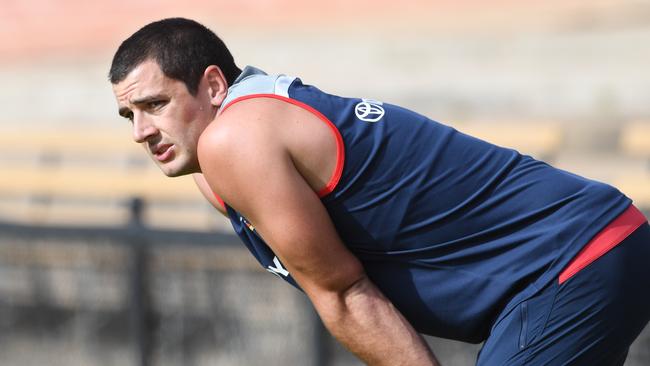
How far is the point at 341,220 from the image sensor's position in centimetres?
270

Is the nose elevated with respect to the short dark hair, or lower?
lower

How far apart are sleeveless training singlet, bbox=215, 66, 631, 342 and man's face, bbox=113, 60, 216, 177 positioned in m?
0.14

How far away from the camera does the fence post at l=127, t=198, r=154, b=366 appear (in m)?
5.34

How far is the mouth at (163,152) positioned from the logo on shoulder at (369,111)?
1.64 feet

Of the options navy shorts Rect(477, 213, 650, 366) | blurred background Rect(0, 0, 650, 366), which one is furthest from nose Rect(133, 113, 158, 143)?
blurred background Rect(0, 0, 650, 366)

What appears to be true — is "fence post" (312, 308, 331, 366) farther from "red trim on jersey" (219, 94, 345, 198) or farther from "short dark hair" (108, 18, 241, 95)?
"red trim on jersey" (219, 94, 345, 198)

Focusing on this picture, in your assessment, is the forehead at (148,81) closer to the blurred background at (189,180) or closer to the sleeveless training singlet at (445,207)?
the sleeveless training singlet at (445,207)

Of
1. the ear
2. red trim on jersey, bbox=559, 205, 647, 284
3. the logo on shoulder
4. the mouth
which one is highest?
the logo on shoulder

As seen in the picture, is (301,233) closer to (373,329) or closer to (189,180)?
(373,329)

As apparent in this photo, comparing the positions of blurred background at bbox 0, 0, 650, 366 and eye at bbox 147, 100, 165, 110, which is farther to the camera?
blurred background at bbox 0, 0, 650, 366

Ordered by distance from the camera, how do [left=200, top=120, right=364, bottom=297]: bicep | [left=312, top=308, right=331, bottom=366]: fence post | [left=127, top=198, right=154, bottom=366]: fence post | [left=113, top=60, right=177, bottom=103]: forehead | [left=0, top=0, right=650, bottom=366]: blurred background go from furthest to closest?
[left=127, top=198, right=154, bottom=366]: fence post, [left=0, top=0, right=650, bottom=366]: blurred background, [left=312, top=308, right=331, bottom=366]: fence post, [left=113, top=60, right=177, bottom=103]: forehead, [left=200, top=120, right=364, bottom=297]: bicep

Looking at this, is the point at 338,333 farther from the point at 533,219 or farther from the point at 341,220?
the point at 533,219

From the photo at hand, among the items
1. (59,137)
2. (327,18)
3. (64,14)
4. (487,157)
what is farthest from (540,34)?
(487,157)

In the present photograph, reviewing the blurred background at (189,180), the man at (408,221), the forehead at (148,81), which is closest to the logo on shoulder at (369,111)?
the man at (408,221)
